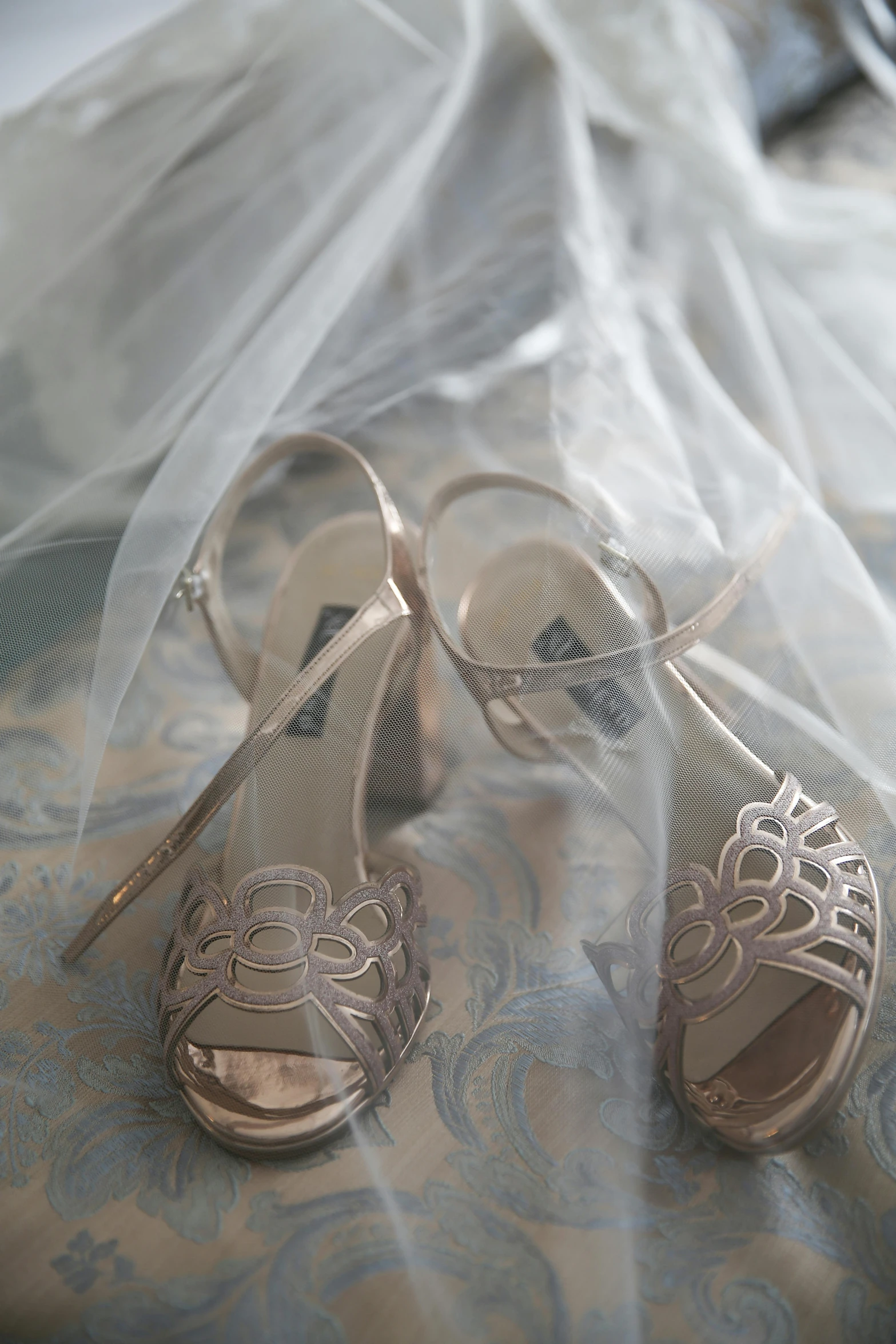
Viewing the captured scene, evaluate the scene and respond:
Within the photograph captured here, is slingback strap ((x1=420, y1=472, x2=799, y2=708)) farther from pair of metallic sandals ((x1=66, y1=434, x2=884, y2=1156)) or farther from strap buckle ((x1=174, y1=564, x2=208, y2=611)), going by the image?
strap buckle ((x1=174, y1=564, x2=208, y2=611))

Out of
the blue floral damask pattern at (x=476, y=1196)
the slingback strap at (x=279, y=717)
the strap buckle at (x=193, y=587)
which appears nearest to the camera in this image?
the blue floral damask pattern at (x=476, y=1196)

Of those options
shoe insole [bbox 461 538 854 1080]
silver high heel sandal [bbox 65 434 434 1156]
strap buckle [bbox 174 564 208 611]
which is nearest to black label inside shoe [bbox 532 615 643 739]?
shoe insole [bbox 461 538 854 1080]

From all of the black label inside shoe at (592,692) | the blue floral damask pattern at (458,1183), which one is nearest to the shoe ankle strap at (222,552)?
the black label inside shoe at (592,692)

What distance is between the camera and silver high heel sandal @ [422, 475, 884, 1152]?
1.83 feet

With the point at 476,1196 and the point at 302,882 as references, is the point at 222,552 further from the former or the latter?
the point at 476,1196

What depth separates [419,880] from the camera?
2.34 feet

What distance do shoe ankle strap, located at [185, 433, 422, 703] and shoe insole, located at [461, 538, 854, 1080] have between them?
84 millimetres

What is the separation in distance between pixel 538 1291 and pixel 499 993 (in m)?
0.19

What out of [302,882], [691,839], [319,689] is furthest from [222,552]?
[691,839]

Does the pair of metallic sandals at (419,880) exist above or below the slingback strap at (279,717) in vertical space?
below

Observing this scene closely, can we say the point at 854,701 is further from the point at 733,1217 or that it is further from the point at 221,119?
the point at 221,119

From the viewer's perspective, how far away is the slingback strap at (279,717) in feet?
2.18

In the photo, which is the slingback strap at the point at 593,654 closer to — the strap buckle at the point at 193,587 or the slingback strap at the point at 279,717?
the slingback strap at the point at 279,717

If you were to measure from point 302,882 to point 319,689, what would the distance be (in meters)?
0.17
